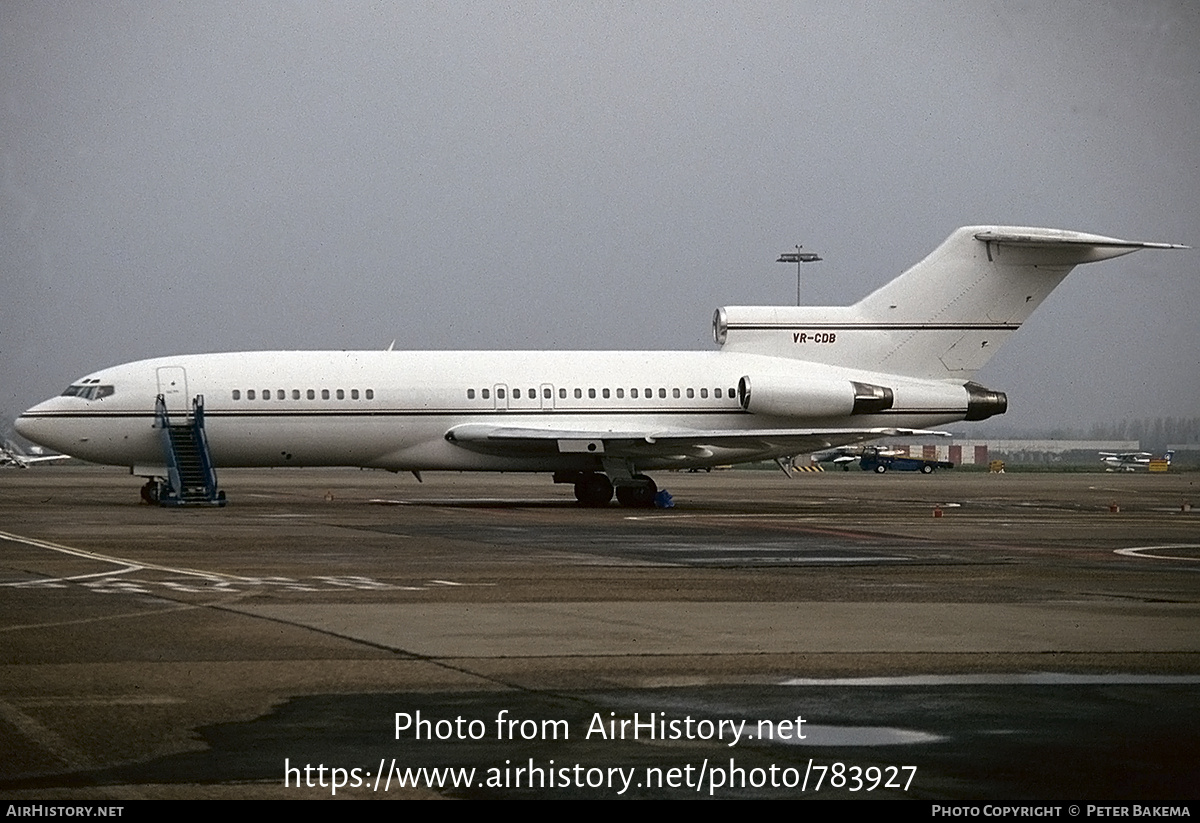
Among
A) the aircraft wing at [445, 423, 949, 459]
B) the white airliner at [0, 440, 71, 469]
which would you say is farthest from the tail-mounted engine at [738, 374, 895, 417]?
the white airliner at [0, 440, 71, 469]

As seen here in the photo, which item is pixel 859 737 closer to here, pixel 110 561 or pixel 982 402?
pixel 110 561

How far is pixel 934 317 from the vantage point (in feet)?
131

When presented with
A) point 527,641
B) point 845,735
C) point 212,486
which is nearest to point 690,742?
point 845,735

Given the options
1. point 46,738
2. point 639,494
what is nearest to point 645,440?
point 639,494

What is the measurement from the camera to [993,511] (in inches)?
1470

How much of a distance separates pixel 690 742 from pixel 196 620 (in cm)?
665

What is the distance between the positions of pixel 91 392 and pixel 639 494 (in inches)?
498

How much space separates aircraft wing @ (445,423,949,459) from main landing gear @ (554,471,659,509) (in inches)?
29.1

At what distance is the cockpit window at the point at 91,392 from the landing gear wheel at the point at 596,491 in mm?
11000

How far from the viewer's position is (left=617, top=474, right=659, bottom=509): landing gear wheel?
38125 mm

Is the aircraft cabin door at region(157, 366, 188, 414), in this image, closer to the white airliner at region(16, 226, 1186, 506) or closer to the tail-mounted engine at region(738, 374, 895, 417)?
the white airliner at region(16, 226, 1186, 506)

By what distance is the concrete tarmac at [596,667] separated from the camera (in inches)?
316

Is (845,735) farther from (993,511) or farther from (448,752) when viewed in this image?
(993,511)

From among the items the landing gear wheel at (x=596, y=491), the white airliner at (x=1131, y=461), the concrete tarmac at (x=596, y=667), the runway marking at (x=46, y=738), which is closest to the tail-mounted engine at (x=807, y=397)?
the landing gear wheel at (x=596, y=491)
